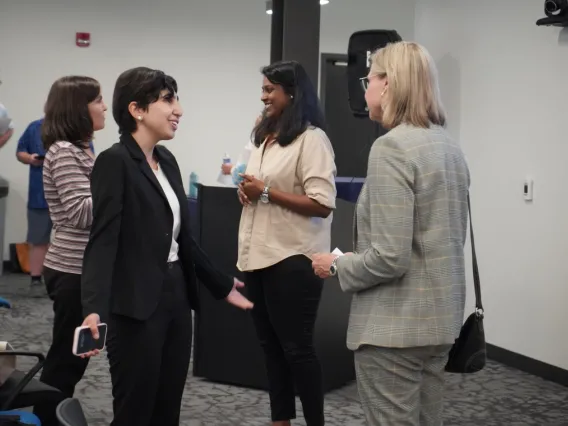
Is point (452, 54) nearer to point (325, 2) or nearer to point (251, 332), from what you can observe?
point (251, 332)

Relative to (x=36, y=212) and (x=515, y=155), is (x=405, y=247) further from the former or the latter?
(x=36, y=212)

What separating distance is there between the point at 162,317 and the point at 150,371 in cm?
16

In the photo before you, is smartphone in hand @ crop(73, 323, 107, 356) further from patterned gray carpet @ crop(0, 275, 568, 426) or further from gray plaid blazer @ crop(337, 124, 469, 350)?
patterned gray carpet @ crop(0, 275, 568, 426)

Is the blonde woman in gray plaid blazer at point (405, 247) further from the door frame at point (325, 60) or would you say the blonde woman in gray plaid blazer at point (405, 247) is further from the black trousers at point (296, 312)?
A: the door frame at point (325, 60)

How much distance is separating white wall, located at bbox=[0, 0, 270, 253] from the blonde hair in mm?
6337

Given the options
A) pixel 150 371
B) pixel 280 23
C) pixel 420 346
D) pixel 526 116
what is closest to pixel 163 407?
pixel 150 371

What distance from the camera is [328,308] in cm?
425

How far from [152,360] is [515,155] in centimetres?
338

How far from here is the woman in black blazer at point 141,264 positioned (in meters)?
2.36

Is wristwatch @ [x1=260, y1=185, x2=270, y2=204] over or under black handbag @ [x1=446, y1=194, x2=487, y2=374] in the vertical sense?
over

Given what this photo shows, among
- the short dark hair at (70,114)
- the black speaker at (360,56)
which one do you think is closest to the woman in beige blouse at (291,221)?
the short dark hair at (70,114)

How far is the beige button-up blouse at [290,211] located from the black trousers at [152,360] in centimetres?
79

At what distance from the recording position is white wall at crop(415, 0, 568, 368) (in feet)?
15.9

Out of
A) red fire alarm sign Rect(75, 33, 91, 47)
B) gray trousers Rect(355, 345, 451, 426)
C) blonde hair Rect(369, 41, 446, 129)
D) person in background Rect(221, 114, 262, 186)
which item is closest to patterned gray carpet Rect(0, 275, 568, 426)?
person in background Rect(221, 114, 262, 186)
